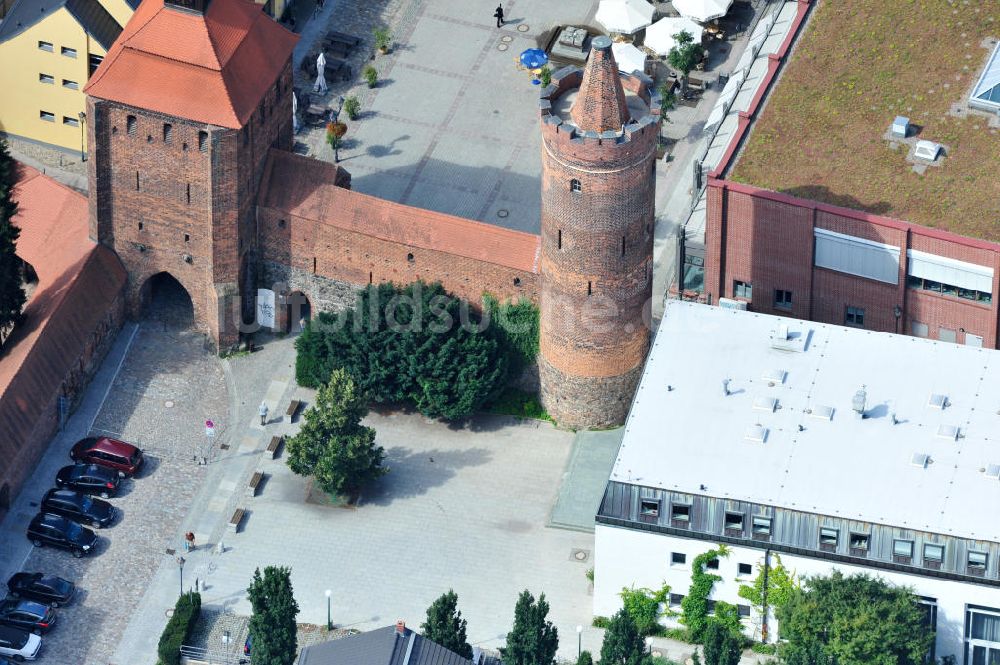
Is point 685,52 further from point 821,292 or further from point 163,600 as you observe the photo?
point 163,600

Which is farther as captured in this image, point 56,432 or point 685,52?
point 685,52

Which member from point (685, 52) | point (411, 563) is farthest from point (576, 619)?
point (685, 52)

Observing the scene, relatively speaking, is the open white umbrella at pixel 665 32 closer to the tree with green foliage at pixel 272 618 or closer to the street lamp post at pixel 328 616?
the street lamp post at pixel 328 616

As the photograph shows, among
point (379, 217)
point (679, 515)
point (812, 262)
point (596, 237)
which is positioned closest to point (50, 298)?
point (379, 217)

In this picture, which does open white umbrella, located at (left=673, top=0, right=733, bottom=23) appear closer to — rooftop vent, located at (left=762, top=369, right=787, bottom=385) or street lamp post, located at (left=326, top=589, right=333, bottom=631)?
rooftop vent, located at (left=762, top=369, right=787, bottom=385)

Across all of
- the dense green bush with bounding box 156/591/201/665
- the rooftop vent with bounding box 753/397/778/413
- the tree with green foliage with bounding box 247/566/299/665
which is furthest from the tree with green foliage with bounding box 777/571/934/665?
the dense green bush with bounding box 156/591/201/665

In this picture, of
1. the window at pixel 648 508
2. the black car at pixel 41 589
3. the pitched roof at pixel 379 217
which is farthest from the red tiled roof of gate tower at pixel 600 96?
the black car at pixel 41 589
